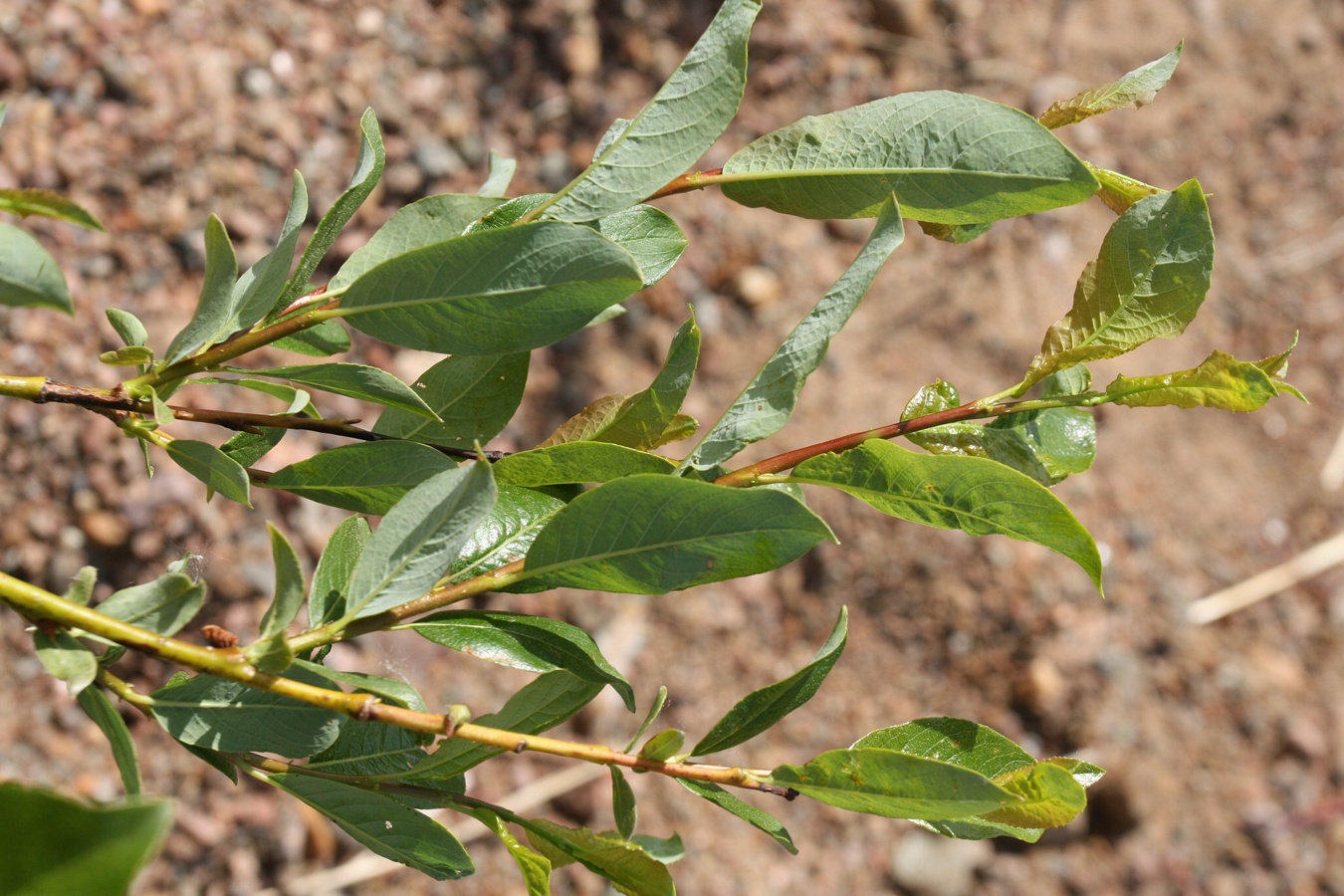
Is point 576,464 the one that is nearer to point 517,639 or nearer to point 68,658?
point 517,639

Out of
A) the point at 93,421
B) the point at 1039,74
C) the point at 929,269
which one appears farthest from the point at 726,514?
the point at 1039,74

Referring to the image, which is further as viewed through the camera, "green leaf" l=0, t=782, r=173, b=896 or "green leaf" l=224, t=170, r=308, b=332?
"green leaf" l=224, t=170, r=308, b=332

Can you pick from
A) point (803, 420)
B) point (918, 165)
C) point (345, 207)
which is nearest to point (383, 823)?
point (345, 207)

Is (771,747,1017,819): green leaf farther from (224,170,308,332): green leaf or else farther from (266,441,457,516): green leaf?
(224,170,308,332): green leaf

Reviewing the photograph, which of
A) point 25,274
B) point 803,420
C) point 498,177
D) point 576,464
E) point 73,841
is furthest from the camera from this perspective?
point 803,420

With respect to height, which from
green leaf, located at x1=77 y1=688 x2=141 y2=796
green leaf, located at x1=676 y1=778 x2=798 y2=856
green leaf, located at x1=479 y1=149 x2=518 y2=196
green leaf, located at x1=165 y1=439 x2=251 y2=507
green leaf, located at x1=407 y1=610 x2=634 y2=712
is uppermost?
green leaf, located at x1=479 y1=149 x2=518 y2=196

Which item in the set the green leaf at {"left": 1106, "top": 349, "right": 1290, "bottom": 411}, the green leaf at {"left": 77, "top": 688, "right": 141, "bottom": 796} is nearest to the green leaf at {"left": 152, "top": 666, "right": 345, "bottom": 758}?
the green leaf at {"left": 77, "top": 688, "right": 141, "bottom": 796}
